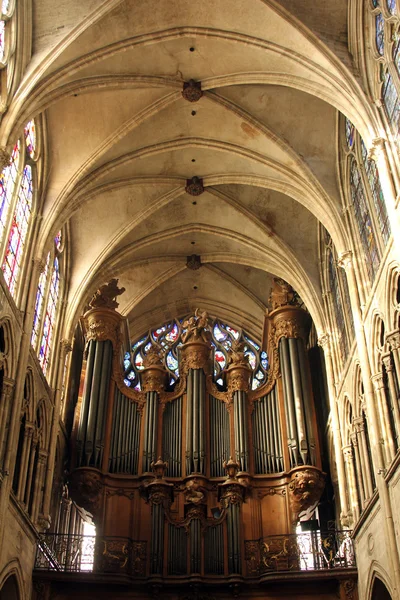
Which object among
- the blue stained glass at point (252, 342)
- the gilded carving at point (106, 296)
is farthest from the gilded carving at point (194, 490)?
the blue stained glass at point (252, 342)

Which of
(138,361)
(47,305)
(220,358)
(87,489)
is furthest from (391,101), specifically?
(138,361)

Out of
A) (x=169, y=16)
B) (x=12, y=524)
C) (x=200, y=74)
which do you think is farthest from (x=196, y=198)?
(x=12, y=524)

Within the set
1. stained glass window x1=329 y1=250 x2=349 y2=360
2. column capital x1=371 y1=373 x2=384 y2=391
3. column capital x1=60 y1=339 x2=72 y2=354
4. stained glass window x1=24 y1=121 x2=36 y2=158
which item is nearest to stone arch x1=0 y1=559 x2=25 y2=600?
column capital x1=60 y1=339 x2=72 y2=354

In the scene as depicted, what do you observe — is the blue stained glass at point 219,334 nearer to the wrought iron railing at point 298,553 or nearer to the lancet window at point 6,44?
the wrought iron railing at point 298,553

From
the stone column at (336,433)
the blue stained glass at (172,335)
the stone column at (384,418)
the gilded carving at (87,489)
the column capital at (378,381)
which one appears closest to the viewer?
the stone column at (384,418)

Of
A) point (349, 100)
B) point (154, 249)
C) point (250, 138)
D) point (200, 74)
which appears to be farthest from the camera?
point (154, 249)

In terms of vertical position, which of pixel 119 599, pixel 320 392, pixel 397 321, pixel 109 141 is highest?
pixel 109 141

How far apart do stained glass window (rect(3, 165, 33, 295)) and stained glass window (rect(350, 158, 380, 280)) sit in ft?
25.1

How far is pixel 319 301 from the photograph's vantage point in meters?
20.6

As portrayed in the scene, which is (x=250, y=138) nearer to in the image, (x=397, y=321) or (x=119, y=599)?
(x=397, y=321)

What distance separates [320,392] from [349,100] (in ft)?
31.6

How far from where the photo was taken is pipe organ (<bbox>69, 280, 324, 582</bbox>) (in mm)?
17578

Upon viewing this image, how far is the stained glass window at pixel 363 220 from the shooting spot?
15.7 meters

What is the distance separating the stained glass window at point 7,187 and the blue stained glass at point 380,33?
7.88m
